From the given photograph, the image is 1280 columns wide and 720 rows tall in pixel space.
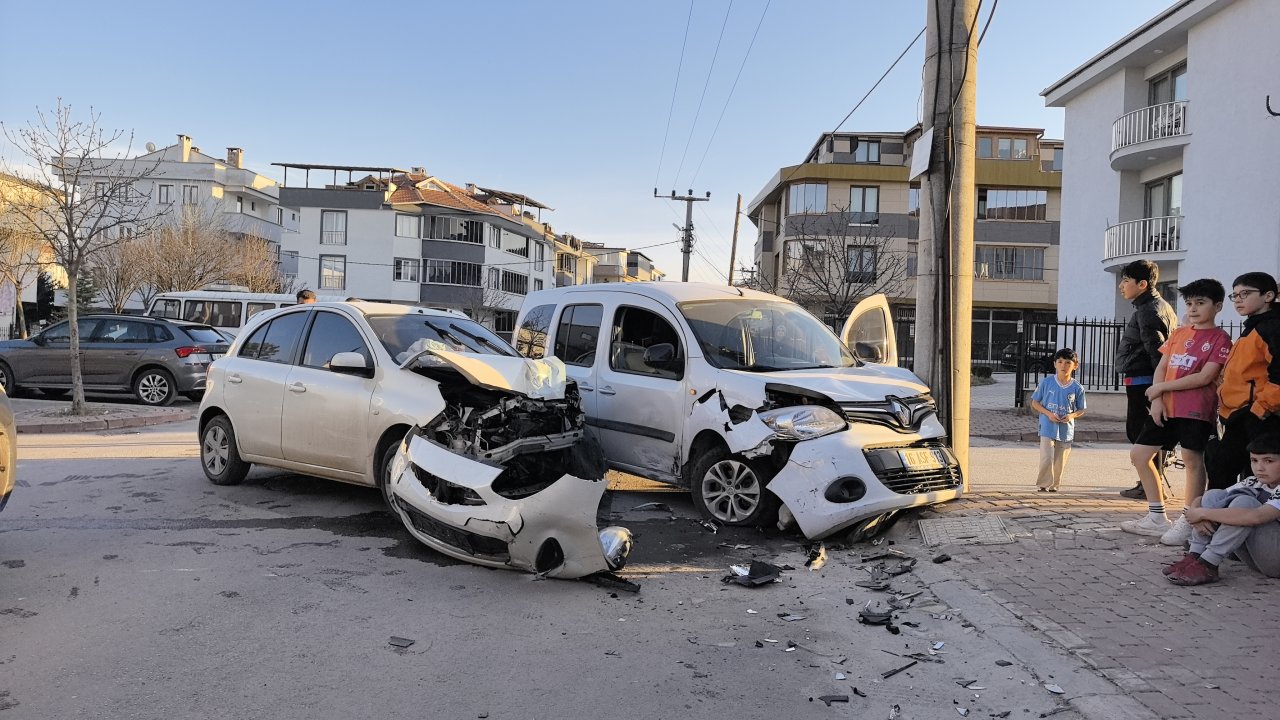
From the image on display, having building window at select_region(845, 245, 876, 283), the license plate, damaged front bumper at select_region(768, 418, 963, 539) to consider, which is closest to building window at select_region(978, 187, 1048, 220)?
building window at select_region(845, 245, 876, 283)

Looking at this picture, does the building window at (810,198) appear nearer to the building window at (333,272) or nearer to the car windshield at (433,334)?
the building window at (333,272)

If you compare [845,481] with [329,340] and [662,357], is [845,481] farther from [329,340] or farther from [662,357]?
[329,340]

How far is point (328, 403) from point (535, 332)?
7.45ft

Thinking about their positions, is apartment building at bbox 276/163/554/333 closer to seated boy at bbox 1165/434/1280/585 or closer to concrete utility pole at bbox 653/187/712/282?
concrete utility pole at bbox 653/187/712/282

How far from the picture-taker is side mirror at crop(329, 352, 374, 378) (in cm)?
633

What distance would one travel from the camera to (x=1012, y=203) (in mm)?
46281

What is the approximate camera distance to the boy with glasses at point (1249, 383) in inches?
191

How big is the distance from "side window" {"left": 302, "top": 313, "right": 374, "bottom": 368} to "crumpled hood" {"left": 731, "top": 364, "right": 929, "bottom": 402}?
3054 mm

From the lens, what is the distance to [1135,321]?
663 cm

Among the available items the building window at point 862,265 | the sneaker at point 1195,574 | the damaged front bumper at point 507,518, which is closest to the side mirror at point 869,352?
the sneaker at point 1195,574

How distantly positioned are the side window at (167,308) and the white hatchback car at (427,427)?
17.3 meters

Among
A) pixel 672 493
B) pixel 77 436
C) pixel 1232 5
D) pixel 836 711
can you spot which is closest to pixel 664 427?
pixel 672 493

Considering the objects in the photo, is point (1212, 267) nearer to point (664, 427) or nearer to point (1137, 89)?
point (1137, 89)

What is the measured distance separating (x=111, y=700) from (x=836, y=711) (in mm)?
2867
